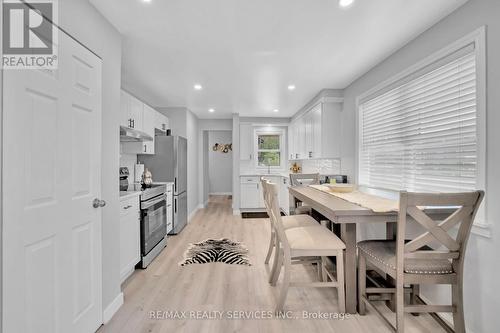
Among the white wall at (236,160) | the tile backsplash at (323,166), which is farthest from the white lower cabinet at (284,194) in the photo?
the white wall at (236,160)

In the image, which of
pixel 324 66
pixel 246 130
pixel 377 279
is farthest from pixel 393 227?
pixel 246 130

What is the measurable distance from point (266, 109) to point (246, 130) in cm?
97

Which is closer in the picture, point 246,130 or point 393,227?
point 393,227

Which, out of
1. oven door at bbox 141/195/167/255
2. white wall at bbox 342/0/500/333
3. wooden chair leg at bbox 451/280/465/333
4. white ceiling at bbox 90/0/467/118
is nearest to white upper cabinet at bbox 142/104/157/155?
white ceiling at bbox 90/0/467/118

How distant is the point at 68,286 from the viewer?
1.57 m

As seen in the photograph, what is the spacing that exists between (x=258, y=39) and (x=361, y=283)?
7.59ft

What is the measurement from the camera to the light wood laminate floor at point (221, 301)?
194 centimetres

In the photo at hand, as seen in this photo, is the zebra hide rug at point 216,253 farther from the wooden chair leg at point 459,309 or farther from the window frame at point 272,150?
the window frame at point 272,150

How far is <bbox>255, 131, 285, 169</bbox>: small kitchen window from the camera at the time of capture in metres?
6.80

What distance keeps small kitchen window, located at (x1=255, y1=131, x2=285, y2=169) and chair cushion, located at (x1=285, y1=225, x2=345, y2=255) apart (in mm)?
4493

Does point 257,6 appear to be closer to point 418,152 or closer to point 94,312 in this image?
point 418,152

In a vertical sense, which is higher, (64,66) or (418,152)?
(64,66)

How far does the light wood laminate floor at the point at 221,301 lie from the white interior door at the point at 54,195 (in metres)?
0.45

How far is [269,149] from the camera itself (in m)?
6.83
